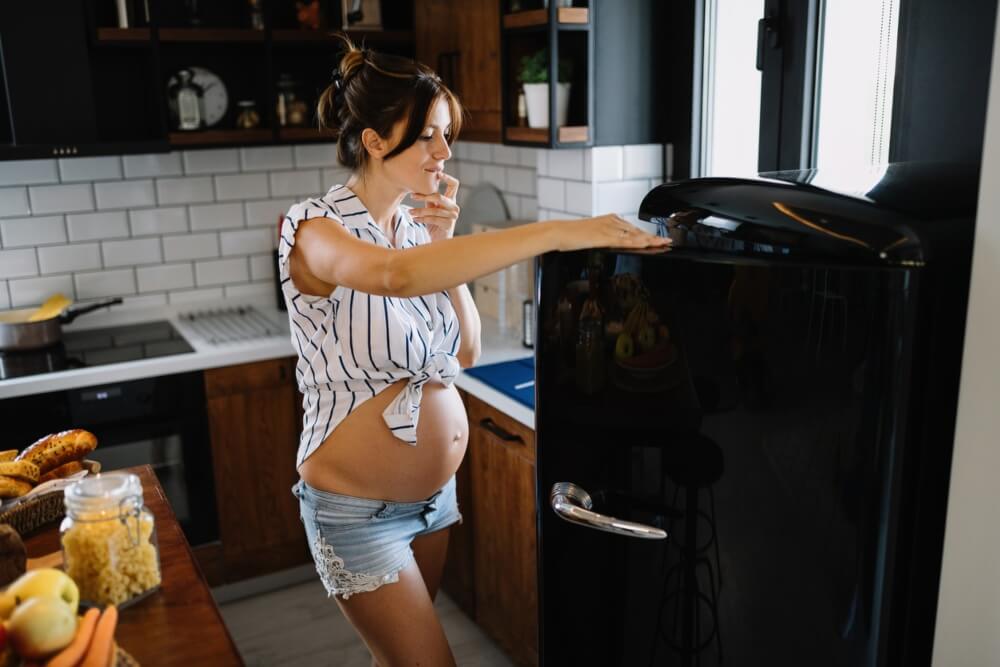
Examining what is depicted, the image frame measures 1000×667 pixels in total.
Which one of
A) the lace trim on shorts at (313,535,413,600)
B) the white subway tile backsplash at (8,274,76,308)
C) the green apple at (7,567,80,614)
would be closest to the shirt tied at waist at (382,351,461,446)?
the lace trim on shorts at (313,535,413,600)

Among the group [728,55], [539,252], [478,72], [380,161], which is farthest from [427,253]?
[478,72]

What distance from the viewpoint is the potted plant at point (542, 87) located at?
261 centimetres

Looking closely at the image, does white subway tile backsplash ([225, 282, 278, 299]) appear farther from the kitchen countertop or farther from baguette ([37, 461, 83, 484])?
baguette ([37, 461, 83, 484])

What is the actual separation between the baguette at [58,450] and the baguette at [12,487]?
0.07 meters

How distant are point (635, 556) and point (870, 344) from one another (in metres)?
0.50

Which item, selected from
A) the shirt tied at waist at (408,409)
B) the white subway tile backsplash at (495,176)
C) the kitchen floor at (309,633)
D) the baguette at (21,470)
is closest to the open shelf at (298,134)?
the white subway tile backsplash at (495,176)

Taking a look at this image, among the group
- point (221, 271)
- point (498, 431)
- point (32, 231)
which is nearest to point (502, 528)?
point (498, 431)

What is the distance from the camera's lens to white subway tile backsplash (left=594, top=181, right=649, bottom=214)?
273 cm

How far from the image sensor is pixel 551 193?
115 inches

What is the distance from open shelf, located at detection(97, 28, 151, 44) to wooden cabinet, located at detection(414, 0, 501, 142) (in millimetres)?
946

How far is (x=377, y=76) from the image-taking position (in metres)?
1.78

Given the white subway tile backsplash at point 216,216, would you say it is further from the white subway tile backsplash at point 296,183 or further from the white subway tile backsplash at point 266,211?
the white subway tile backsplash at point 296,183

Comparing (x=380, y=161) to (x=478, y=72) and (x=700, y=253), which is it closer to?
(x=700, y=253)

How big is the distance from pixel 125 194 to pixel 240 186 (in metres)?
0.42
